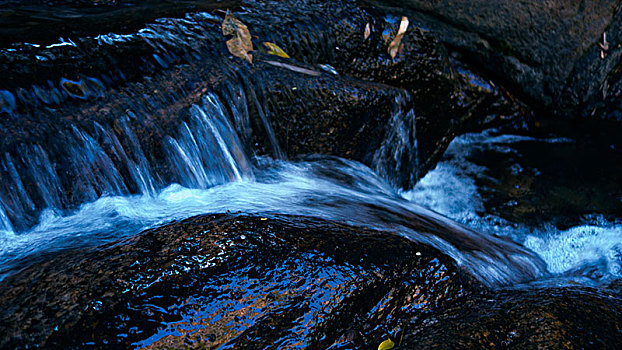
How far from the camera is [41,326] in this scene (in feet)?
5.68

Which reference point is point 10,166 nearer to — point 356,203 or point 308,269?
point 308,269

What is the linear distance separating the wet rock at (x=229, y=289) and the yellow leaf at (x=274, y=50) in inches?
85.4

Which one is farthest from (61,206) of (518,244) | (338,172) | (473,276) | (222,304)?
(518,244)

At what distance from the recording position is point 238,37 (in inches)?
160

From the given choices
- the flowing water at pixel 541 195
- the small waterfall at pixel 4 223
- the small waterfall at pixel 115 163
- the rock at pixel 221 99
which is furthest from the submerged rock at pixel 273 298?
the flowing water at pixel 541 195

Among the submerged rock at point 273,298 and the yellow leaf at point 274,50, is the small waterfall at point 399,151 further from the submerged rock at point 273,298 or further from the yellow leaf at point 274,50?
the submerged rock at point 273,298

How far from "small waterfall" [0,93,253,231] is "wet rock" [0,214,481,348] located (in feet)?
2.65

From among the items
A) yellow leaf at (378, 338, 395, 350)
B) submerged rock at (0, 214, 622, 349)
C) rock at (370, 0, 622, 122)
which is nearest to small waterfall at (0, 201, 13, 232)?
submerged rock at (0, 214, 622, 349)

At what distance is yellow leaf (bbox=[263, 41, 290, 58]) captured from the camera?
4.21m

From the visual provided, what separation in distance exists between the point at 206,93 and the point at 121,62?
0.61m

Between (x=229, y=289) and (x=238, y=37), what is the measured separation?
2.63m

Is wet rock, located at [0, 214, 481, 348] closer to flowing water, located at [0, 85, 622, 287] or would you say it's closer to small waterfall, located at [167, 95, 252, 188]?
flowing water, located at [0, 85, 622, 287]

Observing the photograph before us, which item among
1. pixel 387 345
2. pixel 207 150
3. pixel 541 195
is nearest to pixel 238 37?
pixel 207 150

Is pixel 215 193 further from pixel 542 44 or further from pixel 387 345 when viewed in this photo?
pixel 542 44
